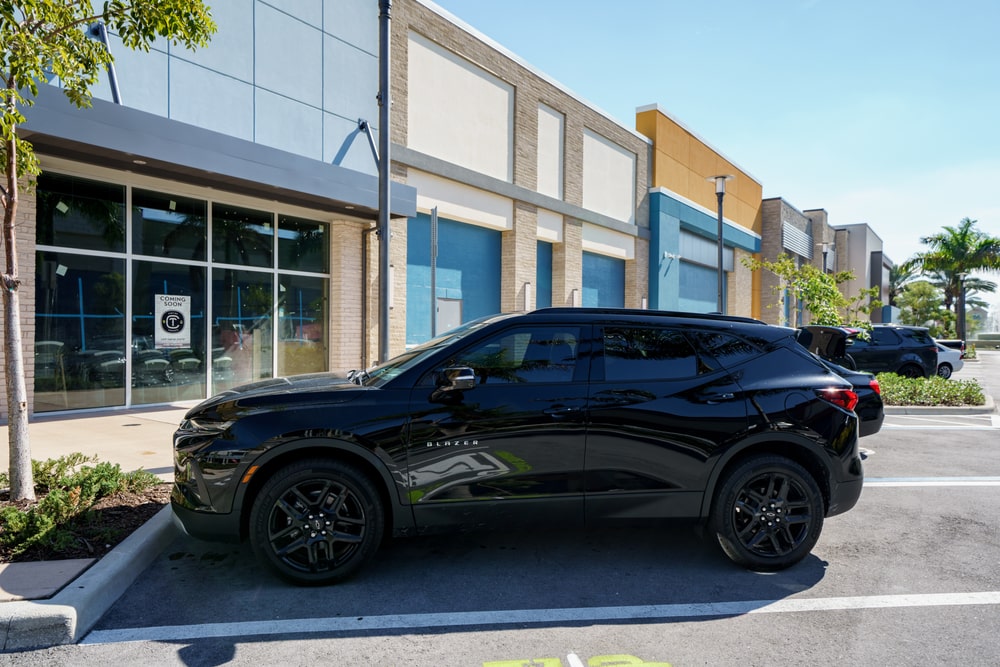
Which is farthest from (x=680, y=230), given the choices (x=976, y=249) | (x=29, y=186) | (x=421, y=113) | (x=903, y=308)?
(x=903, y=308)

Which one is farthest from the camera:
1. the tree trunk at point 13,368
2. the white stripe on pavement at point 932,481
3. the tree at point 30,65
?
the white stripe on pavement at point 932,481

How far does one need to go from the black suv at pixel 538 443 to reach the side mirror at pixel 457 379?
1 centimetres

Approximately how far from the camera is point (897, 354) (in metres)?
16.9

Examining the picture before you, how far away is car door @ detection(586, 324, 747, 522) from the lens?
160 inches

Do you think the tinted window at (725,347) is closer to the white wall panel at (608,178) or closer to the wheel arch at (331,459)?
the wheel arch at (331,459)

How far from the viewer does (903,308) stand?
5978cm

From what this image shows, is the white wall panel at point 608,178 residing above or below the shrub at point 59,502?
above

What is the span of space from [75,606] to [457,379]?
230 cm

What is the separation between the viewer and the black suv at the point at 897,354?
664 inches

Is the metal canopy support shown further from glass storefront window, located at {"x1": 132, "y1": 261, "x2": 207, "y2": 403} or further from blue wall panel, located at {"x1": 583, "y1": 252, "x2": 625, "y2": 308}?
blue wall panel, located at {"x1": 583, "y1": 252, "x2": 625, "y2": 308}

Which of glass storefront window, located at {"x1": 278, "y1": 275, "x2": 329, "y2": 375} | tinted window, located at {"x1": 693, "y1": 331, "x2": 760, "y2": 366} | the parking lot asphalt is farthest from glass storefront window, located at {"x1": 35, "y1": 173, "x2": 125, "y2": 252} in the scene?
tinted window, located at {"x1": 693, "y1": 331, "x2": 760, "y2": 366}

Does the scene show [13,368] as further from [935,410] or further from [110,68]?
[935,410]

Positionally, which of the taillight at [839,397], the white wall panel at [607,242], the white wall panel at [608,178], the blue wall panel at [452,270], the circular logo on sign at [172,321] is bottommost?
the taillight at [839,397]

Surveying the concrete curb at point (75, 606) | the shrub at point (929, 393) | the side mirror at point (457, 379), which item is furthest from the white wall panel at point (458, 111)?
the concrete curb at point (75, 606)
